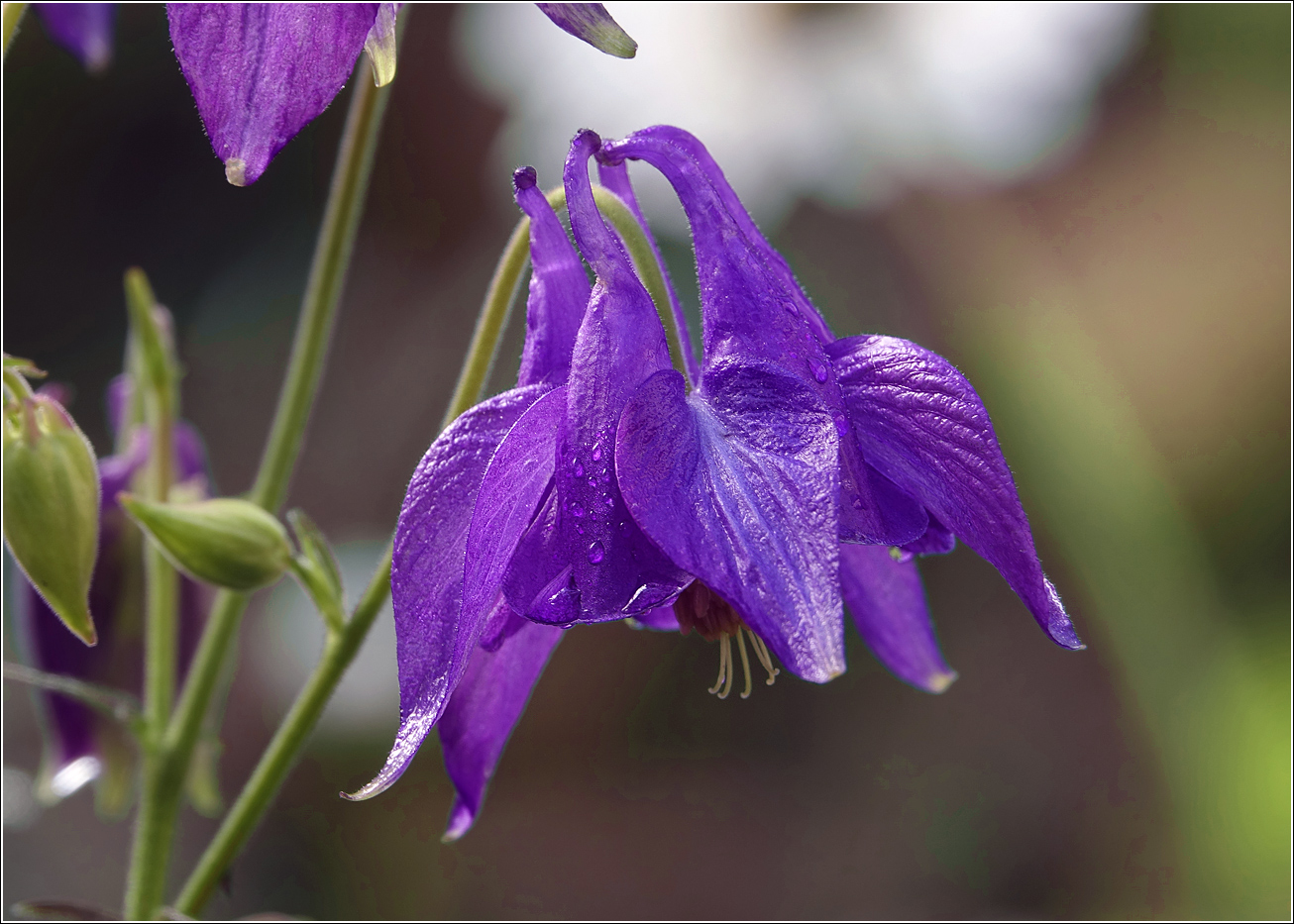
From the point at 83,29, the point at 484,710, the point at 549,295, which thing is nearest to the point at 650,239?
the point at 549,295

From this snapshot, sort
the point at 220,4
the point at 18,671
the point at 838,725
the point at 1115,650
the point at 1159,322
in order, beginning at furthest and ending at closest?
the point at 1159,322, the point at 838,725, the point at 1115,650, the point at 18,671, the point at 220,4

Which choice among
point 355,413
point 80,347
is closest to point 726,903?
point 355,413

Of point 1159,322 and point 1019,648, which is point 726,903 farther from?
point 1159,322

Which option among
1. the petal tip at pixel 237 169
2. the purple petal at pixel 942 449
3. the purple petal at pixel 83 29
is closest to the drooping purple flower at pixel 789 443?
the purple petal at pixel 942 449

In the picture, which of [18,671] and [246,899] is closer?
[18,671]

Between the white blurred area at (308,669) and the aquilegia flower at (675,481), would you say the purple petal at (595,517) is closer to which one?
the aquilegia flower at (675,481)

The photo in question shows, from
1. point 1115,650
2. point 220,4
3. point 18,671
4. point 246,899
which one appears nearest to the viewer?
point 220,4

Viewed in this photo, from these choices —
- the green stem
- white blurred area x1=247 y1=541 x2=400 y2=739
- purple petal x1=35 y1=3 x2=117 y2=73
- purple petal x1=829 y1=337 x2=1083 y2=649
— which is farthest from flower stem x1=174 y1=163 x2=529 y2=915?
white blurred area x1=247 y1=541 x2=400 y2=739
